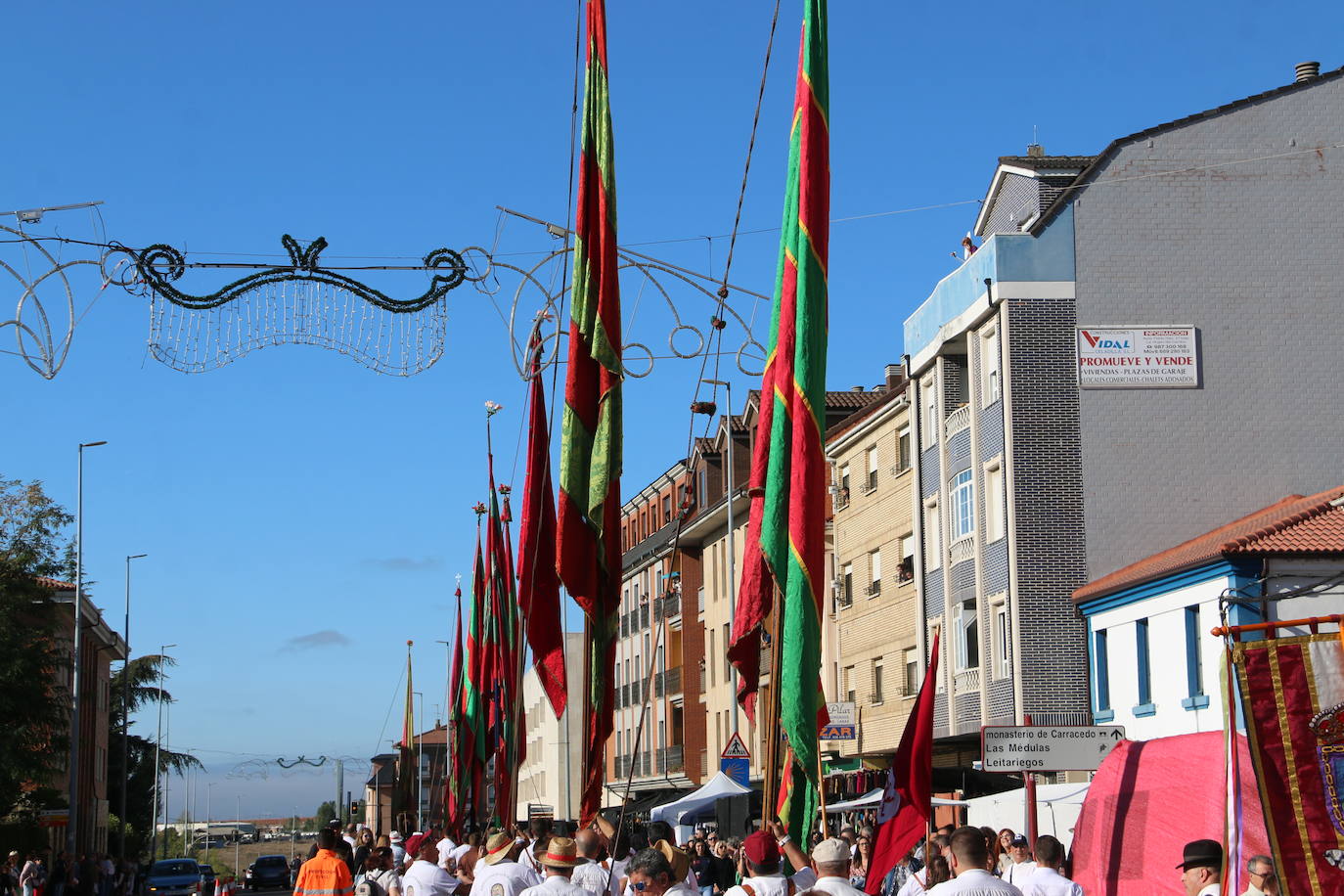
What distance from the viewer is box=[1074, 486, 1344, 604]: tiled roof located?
92.3 ft

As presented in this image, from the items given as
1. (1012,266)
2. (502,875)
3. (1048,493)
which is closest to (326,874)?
(502,875)

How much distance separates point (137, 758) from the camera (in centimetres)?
9712

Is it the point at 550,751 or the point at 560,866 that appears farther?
the point at 550,751

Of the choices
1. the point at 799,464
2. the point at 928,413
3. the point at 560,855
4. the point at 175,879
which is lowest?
the point at 175,879

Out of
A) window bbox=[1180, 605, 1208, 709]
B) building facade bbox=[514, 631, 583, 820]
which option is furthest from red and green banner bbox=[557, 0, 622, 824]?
building facade bbox=[514, 631, 583, 820]

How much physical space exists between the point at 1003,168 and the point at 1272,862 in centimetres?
2886


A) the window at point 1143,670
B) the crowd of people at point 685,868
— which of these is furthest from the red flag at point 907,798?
the window at point 1143,670

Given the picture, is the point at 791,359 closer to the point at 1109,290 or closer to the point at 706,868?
the point at 706,868

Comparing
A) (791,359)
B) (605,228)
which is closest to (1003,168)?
(605,228)

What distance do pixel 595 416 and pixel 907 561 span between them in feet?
92.4

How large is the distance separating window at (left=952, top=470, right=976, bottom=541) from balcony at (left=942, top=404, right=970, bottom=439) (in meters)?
0.94

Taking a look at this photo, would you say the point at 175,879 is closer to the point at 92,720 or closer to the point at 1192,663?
the point at 92,720

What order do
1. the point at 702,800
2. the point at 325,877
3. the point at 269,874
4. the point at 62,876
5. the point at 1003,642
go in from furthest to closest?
the point at 269,874 < the point at 62,876 < the point at 1003,642 < the point at 702,800 < the point at 325,877

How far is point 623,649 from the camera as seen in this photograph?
7638 cm
